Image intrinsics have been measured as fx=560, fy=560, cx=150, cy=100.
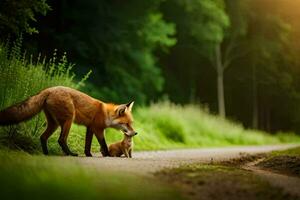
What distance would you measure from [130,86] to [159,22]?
4.18m

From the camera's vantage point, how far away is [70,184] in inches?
199

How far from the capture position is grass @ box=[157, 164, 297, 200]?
17.2 feet

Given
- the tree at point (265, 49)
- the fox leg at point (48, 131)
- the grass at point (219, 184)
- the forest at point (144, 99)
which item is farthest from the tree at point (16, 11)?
the tree at point (265, 49)

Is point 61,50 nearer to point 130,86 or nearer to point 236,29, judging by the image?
point 130,86

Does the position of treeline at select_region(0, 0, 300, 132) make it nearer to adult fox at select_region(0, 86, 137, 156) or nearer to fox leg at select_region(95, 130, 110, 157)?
adult fox at select_region(0, 86, 137, 156)

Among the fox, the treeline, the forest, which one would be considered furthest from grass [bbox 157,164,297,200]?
the treeline

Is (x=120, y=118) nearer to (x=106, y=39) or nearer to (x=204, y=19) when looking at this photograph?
(x=106, y=39)

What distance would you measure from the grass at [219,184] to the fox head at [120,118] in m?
3.27

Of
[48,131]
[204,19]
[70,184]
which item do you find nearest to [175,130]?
[48,131]

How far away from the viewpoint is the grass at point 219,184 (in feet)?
17.2

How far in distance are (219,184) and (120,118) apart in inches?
162

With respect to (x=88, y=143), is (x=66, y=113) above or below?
above

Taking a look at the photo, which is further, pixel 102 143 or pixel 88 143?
pixel 88 143

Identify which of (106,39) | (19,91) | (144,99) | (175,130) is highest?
(106,39)
